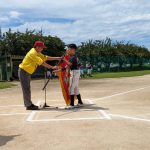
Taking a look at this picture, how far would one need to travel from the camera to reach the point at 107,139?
7.55 metres

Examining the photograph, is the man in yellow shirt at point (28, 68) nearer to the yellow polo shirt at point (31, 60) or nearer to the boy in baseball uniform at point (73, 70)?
the yellow polo shirt at point (31, 60)

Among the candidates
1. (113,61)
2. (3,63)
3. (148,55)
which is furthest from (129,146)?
(148,55)

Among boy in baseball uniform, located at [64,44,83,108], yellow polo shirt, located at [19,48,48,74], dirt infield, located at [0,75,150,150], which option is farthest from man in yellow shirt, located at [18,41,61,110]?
boy in baseball uniform, located at [64,44,83,108]

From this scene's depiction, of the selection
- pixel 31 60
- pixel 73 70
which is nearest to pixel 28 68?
pixel 31 60

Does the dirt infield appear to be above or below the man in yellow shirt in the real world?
below

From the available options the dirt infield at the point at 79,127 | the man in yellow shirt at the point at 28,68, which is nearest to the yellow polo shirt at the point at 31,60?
the man in yellow shirt at the point at 28,68

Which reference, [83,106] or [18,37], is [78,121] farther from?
[18,37]

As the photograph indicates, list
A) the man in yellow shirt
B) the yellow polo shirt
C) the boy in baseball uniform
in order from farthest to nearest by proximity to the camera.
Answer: the boy in baseball uniform < the man in yellow shirt < the yellow polo shirt

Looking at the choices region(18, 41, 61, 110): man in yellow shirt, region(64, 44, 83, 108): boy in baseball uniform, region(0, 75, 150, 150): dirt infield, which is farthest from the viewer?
region(64, 44, 83, 108): boy in baseball uniform

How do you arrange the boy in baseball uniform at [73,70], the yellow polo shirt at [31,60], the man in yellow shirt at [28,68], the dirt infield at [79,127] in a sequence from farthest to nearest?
1. the boy in baseball uniform at [73,70]
2. the man in yellow shirt at [28,68]
3. the yellow polo shirt at [31,60]
4. the dirt infield at [79,127]

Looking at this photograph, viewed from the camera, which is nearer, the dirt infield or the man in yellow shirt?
the dirt infield

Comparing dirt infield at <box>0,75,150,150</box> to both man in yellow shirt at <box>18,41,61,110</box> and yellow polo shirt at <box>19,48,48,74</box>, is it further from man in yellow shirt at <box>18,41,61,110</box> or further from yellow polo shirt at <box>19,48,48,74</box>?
yellow polo shirt at <box>19,48,48,74</box>

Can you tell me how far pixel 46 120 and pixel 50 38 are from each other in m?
38.9

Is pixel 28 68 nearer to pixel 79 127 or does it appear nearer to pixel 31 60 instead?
pixel 31 60
